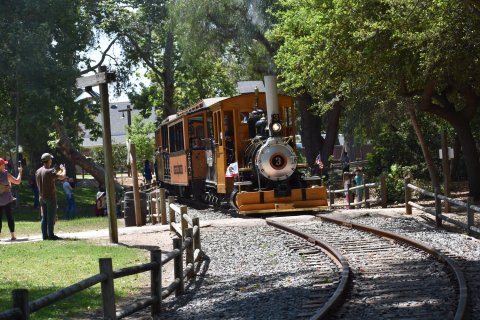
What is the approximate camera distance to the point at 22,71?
36000mm

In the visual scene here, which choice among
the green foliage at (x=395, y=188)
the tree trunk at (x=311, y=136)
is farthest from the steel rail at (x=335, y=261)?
the tree trunk at (x=311, y=136)

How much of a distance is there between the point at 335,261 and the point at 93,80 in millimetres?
6077

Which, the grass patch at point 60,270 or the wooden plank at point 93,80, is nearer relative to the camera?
the grass patch at point 60,270

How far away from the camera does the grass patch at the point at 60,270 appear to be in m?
11.1

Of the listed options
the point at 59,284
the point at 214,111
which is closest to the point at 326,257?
the point at 59,284

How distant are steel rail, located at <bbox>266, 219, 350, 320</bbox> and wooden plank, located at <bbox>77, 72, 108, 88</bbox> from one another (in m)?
4.50

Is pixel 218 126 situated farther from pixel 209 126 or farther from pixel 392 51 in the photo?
pixel 392 51

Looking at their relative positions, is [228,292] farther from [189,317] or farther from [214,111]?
[214,111]

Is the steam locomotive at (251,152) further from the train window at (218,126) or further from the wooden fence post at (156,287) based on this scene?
the wooden fence post at (156,287)

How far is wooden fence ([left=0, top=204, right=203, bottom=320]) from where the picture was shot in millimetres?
6503

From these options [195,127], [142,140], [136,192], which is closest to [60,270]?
[136,192]

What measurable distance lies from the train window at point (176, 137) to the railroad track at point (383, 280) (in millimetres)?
11548

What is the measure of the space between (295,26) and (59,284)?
1705cm

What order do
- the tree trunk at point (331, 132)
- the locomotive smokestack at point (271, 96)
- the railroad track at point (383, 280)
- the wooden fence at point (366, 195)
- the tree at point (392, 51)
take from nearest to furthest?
the railroad track at point (383, 280) < the tree at point (392, 51) < the locomotive smokestack at point (271, 96) < the wooden fence at point (366, 195) < the tree trunk at point (331, 132)
